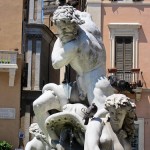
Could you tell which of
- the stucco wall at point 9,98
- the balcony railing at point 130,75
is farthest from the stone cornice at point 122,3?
the stucco wall at point 9,98

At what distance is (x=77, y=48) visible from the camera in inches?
280

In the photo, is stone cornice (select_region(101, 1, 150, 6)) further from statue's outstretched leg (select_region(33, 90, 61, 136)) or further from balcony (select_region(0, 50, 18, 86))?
statue's outstretched leg (select_region(33, 90, 61, 136))

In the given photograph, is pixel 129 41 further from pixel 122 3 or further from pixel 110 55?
pixel 122 3

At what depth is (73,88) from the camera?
7227mm

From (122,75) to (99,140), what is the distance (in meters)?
23.4

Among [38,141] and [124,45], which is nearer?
[38,141]

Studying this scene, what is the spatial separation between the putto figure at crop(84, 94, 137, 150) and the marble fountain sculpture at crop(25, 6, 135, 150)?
1.17m

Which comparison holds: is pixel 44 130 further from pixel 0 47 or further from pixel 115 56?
pixel 0 47

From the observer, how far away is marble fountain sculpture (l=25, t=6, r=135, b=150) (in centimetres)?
686

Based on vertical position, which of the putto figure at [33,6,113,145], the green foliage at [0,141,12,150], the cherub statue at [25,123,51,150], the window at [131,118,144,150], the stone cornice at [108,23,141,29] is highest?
the stone cornice at [108,23,141,29]

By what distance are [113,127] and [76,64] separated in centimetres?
177

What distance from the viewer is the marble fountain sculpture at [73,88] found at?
686cm

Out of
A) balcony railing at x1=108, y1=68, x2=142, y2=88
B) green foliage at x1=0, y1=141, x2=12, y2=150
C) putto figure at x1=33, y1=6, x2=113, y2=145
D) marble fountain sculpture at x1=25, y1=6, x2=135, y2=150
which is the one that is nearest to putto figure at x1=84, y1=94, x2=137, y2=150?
marble fountain sculpture at x1=25, y1=6, x2=135, y2=150

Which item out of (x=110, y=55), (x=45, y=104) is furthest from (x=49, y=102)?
(x=110, y=55)
